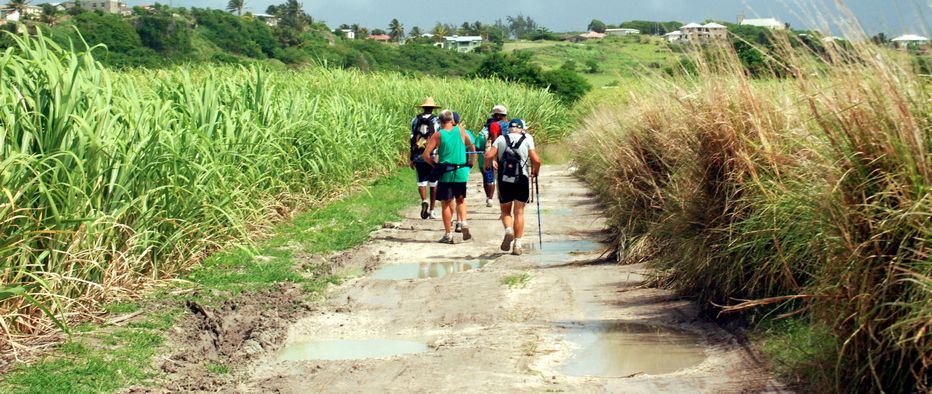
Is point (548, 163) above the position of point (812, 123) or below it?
below

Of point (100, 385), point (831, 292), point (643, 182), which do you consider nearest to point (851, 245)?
point (831, 292)

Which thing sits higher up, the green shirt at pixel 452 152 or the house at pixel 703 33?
the house at pixel 703 33

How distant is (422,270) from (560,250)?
223cm

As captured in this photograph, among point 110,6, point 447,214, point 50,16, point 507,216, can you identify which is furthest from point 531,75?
point 507,216

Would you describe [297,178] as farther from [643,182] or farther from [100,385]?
[100,385]

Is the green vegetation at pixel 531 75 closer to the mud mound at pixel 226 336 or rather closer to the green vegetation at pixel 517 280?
the green vegetation at pixel 517 280

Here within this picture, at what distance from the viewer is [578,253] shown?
1338 centimetres

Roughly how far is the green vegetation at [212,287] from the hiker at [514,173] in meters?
2.04

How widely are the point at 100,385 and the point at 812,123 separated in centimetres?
491

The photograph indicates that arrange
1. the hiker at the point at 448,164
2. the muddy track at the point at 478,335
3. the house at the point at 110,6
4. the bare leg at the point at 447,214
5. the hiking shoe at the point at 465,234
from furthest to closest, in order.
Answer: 1. the house at the point at 110,6
2. the hiking shoe at the point at 465,234
3. the hiker at the point at 448,164
4. the bare leg at the point at 447,214
5. the muddy track at the point at 478,335

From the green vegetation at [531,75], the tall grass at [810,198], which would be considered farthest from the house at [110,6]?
the tall grass at [810,198]

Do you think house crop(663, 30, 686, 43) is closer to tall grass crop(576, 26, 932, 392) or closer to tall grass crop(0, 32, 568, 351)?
tall grass crop(576, 26, 932, 392)

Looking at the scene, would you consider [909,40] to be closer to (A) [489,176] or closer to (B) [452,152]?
(B) [452,152]

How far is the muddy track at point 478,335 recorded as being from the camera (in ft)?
23.8
